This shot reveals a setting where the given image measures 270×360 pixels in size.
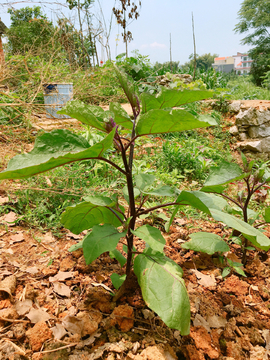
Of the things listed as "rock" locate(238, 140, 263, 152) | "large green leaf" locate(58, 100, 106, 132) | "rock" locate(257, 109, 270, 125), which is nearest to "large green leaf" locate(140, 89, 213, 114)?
"large green leaf" locate(58, 100, 106, 132)

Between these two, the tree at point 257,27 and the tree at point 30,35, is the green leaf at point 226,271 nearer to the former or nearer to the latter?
the tree at point 30,35

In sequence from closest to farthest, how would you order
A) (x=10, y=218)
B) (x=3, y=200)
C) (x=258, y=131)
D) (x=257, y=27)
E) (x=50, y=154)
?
(x=50, y=154), (x=10, y=218), (x=3, y=200), (x=258, y=131), (x=257, y=27)

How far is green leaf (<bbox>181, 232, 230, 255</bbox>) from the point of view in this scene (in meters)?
1.31

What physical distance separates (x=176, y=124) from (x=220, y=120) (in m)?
5.27

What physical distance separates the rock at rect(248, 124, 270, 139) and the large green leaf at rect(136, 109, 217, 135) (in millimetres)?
4848

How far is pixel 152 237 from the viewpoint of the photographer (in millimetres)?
891

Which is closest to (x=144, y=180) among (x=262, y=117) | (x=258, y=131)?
(x=258, y=131)

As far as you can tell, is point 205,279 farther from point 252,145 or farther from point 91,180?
point 252,145

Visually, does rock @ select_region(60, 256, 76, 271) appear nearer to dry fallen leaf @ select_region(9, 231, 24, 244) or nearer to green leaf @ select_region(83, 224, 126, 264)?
dry fallen leaf @ select_region(9, 231, 24, 244)

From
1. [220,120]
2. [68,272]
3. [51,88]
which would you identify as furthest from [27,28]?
[68,272]

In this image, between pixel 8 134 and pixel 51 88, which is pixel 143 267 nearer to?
pixel 8 134

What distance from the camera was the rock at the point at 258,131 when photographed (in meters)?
4.96

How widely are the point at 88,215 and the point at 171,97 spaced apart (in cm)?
62

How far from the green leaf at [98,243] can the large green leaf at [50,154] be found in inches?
12.1
